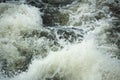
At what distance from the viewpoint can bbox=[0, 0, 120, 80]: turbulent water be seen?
17.4 feet

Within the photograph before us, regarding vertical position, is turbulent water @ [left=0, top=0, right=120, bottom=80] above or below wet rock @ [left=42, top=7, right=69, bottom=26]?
below

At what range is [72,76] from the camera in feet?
17.2

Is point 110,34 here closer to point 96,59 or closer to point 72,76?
point 96,59

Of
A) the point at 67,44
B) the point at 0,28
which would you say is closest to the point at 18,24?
the point at 0,28

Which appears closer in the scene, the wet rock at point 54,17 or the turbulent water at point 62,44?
the turbulent water at point 62,44

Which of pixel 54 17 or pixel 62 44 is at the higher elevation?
pixel 54 17

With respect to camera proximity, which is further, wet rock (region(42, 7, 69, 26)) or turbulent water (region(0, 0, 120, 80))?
wet rock (region(42, 7, 69, 26))

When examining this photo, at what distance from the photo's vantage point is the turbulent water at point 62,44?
17.4ft

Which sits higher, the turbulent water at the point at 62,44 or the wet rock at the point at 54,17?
the wet rock at the point at 54,17

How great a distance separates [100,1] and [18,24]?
9.20 ft

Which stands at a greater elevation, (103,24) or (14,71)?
(103,24)

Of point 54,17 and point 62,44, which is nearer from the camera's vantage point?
point 62,44

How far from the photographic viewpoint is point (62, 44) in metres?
6.14

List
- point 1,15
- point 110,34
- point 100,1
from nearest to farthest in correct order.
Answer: point 110,34, point 1,15, point 100,1
